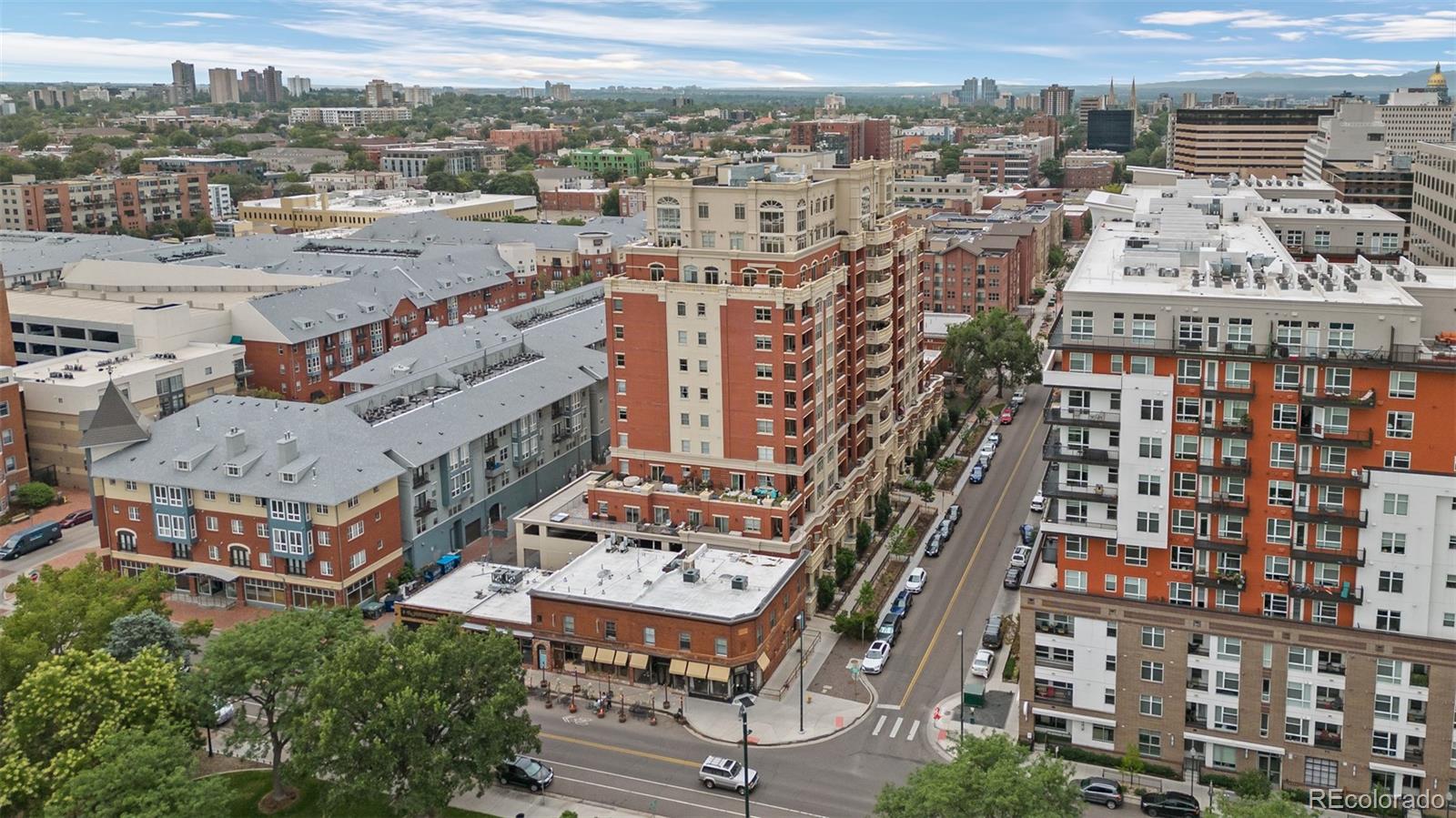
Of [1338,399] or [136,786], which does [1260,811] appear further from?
[136,786]

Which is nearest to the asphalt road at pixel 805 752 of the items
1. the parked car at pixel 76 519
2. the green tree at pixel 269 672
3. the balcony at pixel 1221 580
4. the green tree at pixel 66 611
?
the green tree at pixel 269 672

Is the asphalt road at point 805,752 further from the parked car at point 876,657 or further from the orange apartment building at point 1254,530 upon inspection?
the orange apartment building at point 1254,530

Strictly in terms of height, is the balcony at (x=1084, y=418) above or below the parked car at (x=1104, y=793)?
above

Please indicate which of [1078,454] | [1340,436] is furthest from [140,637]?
[1340,436]

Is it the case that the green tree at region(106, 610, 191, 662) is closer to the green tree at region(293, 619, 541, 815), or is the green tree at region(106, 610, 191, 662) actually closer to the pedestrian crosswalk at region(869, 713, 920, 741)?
the green tree at region(293, 619, 541, 815)

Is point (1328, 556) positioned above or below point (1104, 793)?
above
